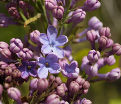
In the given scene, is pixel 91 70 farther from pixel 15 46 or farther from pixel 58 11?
pixel 15 46

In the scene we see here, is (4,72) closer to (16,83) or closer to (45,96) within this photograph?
(16,83)

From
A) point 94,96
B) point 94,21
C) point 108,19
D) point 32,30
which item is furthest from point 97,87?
point 32,30

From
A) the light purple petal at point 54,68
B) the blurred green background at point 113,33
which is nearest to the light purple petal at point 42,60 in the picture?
the light purple petal at point 54,68

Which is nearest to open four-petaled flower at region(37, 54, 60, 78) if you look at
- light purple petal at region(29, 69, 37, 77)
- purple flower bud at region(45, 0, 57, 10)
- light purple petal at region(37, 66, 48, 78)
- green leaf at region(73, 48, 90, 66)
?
light purple petal at region(37, 66, 48, 78)

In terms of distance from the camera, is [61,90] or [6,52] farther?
[6,52]

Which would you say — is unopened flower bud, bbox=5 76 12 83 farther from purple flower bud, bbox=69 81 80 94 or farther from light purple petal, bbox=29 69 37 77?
purple flower bud, bbox=69 81 80 94

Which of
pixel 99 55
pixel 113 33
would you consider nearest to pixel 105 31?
pixel 99 55

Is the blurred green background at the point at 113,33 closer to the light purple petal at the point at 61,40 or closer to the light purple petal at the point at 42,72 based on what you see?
Result: the light purple petal at the point at 61,40

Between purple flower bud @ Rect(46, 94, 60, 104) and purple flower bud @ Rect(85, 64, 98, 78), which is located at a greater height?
purple flower bud @ Rect(85, 64, 98, 78)
